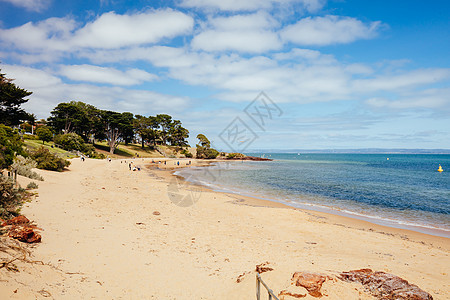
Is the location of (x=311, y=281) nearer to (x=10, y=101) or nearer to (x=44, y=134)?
(x=10, y=101)

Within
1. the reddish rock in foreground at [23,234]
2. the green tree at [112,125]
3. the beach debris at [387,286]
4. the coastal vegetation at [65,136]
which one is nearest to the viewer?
the beach debris at [387,286]

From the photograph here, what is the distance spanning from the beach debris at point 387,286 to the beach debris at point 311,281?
65cm

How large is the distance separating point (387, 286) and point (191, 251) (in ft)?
17.6

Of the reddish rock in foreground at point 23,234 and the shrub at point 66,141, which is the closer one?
the reddish rock in foreground at point 23,234

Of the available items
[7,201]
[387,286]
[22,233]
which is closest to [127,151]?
[7,201]

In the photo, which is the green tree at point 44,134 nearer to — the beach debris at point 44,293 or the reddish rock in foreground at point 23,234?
the reddish rock in foreground at point 23,234

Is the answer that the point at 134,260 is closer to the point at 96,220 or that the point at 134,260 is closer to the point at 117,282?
the point at 117,282

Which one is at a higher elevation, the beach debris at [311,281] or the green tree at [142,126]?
the green tree at [142,126]

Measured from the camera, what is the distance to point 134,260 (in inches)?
260

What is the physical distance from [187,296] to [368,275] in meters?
3.96

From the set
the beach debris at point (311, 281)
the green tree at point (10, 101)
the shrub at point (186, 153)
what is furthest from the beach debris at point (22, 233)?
the shrub at point (186, 153)

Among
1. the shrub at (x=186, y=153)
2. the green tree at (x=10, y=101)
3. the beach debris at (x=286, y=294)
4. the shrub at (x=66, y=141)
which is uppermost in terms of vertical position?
the green tree at (x=10, y=101)

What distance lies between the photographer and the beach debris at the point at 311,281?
4.55 meters

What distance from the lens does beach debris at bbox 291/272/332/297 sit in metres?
4.55
